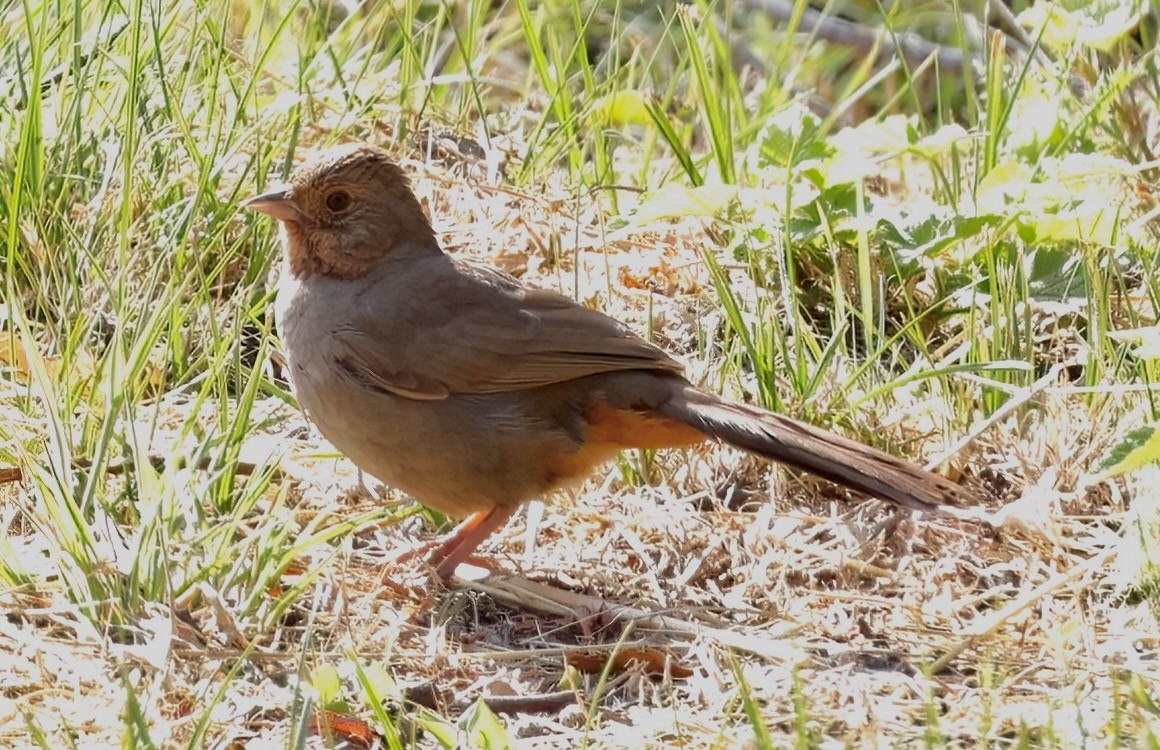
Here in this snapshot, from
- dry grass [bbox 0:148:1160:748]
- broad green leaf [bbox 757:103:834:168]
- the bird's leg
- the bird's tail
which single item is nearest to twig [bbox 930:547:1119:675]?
dry grass [bbox 0:148:1160:748]

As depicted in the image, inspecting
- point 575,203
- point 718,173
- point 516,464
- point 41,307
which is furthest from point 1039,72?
point 41,307

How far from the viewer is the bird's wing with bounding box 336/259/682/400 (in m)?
4.36

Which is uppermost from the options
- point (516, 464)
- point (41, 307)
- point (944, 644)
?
point (41, 307)

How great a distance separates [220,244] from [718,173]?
1.65m

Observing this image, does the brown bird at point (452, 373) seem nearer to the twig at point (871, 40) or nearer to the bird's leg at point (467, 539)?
the bird's leg at point (467, 539)

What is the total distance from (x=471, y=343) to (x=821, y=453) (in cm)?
96

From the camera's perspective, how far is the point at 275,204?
4457 mm

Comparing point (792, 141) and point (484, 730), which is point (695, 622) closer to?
point (484, 730)

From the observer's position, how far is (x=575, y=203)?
555 centimetres

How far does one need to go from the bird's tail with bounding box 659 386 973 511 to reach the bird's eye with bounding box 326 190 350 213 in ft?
3.42

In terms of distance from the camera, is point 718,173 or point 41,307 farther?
point 718,173

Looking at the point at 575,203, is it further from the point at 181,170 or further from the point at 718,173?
the point at 181,170

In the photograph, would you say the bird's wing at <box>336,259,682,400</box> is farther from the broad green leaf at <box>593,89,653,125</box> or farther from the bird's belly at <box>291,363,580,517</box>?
the broad green leaf at <box>593,89,653,125</box>

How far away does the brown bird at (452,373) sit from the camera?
4230 mm
